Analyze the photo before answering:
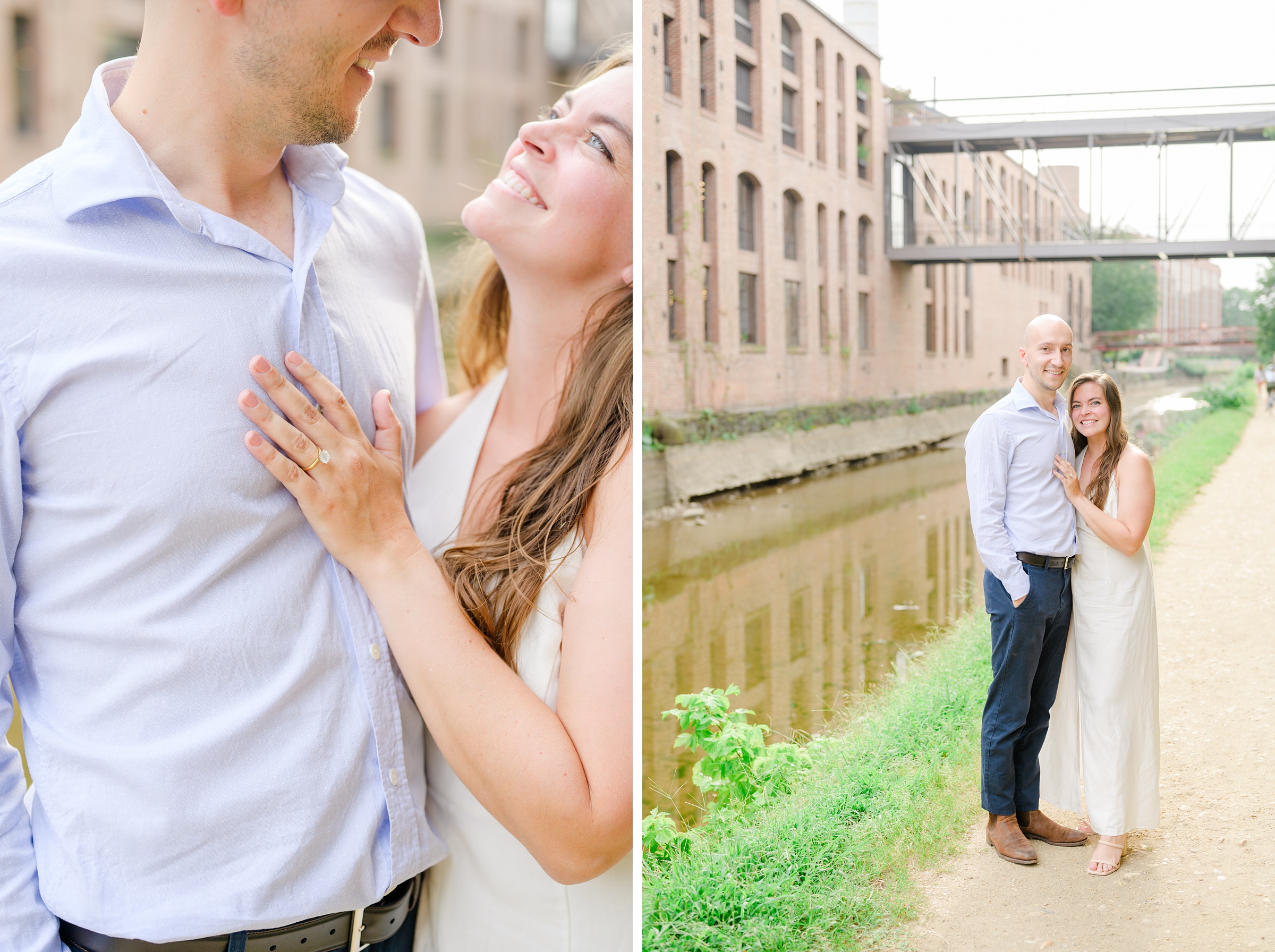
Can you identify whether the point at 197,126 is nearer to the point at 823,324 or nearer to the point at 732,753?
the point at 823,324

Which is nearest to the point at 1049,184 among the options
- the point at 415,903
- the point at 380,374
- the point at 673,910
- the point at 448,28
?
the point at 448,28

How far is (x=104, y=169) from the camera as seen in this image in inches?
43.7

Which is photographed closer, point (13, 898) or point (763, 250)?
point (13, 898)

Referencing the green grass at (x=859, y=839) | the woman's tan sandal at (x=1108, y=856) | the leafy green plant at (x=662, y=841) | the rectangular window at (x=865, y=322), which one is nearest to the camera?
the woman's tan sandal at (x=1108, y=856)

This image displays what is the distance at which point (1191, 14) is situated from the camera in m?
1.83

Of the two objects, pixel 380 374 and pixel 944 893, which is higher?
Result: pixel 380 374

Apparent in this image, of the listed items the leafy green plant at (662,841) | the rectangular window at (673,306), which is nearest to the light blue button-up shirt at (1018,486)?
the leafy green plant at (662,841)

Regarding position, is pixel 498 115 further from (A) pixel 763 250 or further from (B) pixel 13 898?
(B) pixel 13 898

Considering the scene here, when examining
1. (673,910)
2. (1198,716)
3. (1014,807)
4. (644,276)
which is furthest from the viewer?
(644,276)

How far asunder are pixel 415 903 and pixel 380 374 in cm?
84

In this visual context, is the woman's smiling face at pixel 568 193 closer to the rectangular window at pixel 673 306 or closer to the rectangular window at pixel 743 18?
the rectangular window at pixel 743 18

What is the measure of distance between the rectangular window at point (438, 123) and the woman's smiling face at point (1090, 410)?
122 cm

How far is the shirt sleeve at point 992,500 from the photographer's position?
5.89 feet

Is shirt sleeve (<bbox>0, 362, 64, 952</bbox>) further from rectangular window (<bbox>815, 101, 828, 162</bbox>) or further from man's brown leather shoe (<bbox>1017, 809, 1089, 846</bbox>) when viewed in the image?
rectangular window (<bbox>815, 101, 828, 162</bbox>)
